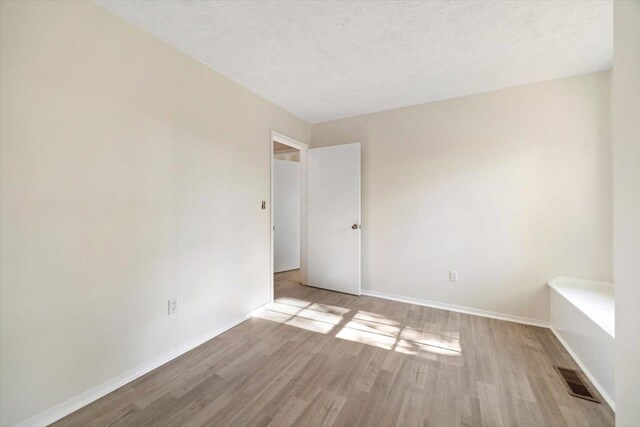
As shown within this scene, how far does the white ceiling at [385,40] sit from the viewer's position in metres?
1.58

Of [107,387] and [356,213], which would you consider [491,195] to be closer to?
[356,213]

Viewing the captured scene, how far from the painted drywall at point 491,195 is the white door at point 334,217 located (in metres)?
0.18

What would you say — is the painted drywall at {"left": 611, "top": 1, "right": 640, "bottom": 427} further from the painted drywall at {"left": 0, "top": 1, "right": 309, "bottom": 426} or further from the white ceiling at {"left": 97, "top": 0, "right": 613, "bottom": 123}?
the painted drywall at {"left": 0, "top": 1, "right": 309, "bottom": 426}

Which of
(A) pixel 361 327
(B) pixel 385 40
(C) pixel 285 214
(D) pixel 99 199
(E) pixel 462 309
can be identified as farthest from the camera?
(C) pixel 285 214

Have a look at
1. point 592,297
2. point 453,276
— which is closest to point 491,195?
point 453,276

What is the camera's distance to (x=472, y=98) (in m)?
2.81

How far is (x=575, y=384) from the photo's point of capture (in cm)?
168

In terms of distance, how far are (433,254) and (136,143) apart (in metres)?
3.14

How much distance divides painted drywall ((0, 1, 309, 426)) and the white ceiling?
332mm

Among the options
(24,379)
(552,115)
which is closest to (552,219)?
(552,115)

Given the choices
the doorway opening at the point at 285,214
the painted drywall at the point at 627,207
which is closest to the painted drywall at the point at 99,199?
the doorway opening at the point at 285,214

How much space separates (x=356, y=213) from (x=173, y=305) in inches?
91.0

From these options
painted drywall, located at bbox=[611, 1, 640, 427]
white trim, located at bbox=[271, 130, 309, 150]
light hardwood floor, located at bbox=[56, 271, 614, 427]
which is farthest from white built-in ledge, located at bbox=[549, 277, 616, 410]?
white trim, located at bbox=[271, 130, 309, 150]

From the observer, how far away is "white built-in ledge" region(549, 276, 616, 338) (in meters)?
1.68
